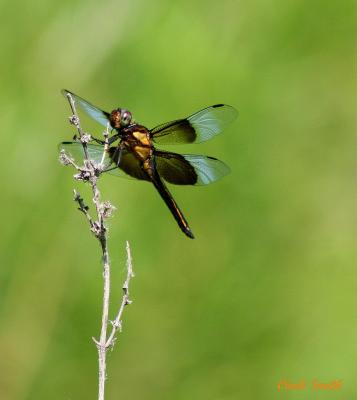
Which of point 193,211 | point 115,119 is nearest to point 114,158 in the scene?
point 115,119

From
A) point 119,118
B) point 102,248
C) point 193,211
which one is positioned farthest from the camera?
point 193,211

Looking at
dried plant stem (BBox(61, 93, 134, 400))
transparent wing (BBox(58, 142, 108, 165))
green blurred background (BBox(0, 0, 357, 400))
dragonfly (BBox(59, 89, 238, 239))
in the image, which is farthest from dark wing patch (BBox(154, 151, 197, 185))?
dried plant stem (BBox(61, 93, 134, 400))

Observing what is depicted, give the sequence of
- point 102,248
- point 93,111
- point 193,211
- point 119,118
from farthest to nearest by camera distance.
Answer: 1. point 193,211
2. point 93,111
3. point 119,118
4. point 102,248

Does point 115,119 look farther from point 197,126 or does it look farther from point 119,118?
point 197,126

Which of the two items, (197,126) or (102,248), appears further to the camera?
(197,126)

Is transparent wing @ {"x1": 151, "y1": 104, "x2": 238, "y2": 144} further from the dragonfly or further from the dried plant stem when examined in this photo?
the dried plant stem

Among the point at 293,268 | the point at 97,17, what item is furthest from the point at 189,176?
the point at 97,17

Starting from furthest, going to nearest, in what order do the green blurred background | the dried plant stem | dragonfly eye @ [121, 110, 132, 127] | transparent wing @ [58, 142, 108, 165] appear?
the green blurred background < transparent wing @ [58, 142, 108, 165] < dragonfly eye @ [121, 110, 132, 127] < the dried plant stem
